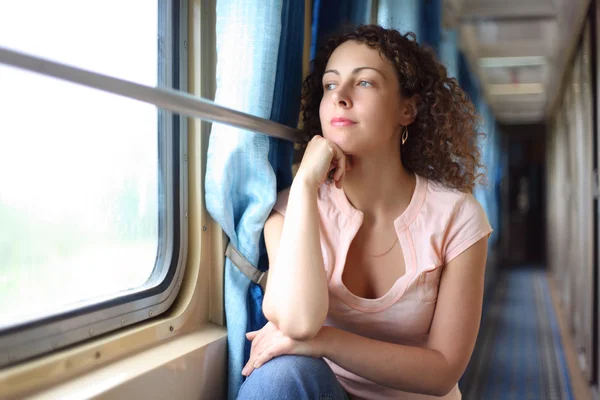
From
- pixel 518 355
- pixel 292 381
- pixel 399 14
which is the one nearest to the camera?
pixel 292 381

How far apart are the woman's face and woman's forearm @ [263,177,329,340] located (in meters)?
0.18

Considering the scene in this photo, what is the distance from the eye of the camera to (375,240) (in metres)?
1.48

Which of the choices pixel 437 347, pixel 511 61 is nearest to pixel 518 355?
pixel 511 61

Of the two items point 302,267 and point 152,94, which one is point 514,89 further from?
point 152,94

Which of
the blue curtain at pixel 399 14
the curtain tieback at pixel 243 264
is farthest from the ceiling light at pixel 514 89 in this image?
the curtain tieback at pixel 243 264

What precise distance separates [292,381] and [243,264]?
1.35 ft

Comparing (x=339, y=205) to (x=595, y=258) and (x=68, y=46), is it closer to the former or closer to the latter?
(x=68, y=46)

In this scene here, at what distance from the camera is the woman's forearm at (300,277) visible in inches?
48.2

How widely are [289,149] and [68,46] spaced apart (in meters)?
0.63

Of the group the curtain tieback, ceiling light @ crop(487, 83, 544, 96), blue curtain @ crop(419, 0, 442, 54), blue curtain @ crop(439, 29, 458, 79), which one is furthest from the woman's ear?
ceiling light @ crop(487, 83, 544, 96)

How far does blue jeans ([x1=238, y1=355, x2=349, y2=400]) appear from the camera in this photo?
114cm

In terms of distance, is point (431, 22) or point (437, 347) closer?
point (437, 347)

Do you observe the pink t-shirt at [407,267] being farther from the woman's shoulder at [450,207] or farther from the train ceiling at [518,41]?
the train ceiling at [518,41]

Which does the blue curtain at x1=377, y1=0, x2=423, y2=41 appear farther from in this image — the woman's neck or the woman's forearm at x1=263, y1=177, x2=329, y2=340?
the woman's forearm at x1=263, y1=177, x2=329, y2=340
